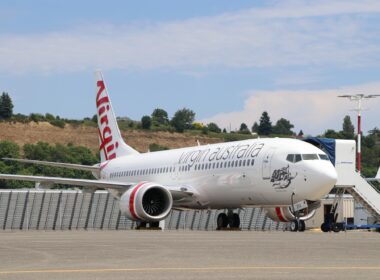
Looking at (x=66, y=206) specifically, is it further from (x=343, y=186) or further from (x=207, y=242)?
(x=207, y=242)

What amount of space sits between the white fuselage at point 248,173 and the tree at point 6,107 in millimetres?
136643

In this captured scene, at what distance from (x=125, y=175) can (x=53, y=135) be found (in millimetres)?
124096

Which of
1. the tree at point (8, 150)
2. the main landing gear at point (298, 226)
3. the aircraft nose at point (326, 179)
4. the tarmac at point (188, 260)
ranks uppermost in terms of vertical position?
the tree at point (8, 150)

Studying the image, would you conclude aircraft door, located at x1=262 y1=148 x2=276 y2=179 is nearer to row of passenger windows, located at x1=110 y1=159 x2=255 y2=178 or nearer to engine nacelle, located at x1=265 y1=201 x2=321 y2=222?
row of passenger windows, located at x1=110 y1=159 x2=255 y2=178

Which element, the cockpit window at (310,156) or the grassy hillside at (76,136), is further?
the grassy hillside at (76,136)

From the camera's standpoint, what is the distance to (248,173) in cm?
3441

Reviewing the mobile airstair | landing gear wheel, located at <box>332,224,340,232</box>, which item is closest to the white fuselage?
landing gear wheel, located at <box>332,224,340,232</box>

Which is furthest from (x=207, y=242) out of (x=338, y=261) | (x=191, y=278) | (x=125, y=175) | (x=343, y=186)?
(x=125, y=175)

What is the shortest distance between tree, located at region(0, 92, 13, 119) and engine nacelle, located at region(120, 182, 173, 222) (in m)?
141

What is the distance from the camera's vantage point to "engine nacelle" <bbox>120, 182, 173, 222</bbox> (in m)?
36.7

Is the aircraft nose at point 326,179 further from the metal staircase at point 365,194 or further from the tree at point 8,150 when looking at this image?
the tree at point 8,150

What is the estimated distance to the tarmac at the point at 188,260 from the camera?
42.7 ft

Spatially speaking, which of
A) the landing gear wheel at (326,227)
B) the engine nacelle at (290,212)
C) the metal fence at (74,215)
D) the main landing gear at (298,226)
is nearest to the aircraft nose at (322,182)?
the main landing gear at (298,226)

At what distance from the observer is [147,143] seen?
169875 millimetres
